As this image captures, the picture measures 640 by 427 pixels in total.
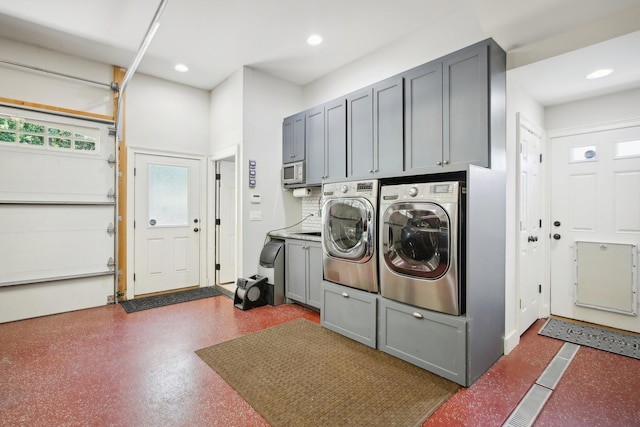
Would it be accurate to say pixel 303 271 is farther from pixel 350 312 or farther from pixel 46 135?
pixel 46 135

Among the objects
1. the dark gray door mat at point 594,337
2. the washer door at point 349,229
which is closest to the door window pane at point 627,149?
the dark gray door mat at point 594,337

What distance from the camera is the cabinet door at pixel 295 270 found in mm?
3893

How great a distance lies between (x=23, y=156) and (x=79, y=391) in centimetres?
297

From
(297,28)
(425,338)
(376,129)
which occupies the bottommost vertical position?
(425,338)

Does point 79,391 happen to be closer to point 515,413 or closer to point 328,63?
point 515,413

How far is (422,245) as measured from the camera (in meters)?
2.42

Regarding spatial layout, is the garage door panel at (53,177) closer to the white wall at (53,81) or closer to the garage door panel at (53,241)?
the garage door panel at (53,241)

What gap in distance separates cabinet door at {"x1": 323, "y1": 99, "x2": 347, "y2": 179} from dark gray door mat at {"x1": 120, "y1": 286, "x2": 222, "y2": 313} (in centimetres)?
254

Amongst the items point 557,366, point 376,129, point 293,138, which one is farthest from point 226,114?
point 557,366

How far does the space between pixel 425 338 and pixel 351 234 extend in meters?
1.09

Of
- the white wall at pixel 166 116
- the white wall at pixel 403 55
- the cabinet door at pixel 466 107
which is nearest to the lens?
the cabinet door at pixel 466 107

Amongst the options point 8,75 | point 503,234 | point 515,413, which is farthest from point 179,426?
point 8,75

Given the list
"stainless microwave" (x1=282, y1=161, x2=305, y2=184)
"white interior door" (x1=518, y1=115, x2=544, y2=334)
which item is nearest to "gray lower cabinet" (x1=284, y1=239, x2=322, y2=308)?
"stainless microwave" (x1=282, y1=161, x2=305, y2=184)

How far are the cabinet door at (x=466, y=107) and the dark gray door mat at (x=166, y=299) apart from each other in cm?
376
